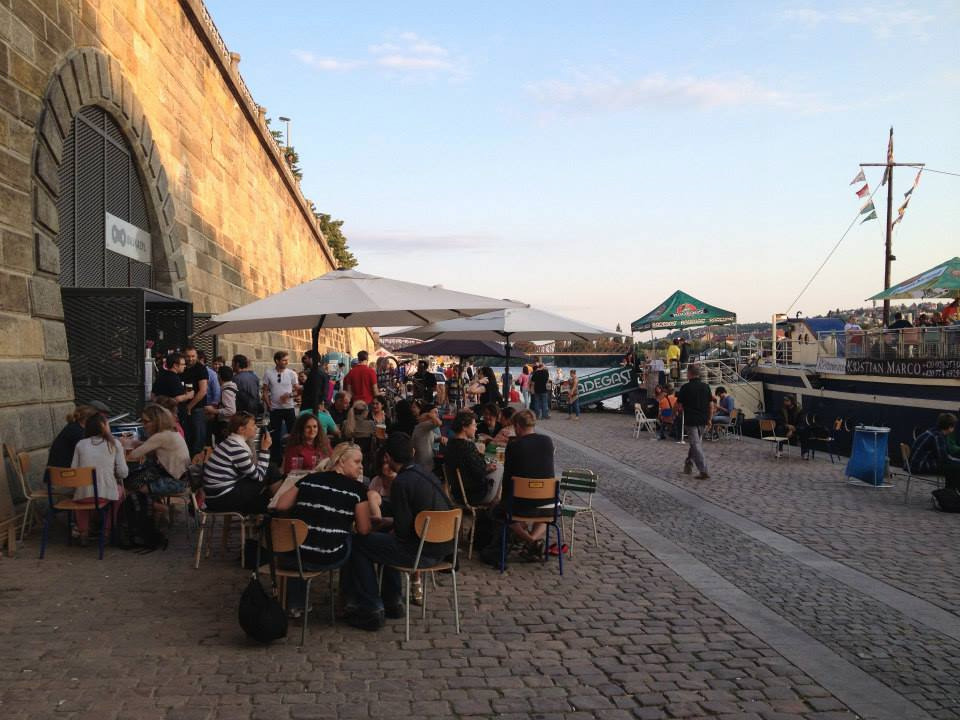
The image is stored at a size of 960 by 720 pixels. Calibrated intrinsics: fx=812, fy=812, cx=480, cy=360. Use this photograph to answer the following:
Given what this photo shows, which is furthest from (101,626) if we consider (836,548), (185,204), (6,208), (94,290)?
(185,204)

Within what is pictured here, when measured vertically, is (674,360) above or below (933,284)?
below

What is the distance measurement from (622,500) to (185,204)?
1071 cm

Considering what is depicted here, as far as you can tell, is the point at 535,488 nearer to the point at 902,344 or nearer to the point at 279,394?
the point at 279,394

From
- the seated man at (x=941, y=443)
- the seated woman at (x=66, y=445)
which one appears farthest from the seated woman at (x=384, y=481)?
the seated man at (x=941, y=443)

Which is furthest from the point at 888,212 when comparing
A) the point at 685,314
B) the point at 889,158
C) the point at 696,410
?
the point at 696,410

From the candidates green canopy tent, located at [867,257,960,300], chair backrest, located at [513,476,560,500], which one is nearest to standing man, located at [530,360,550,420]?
green canopy tent, located at [867,257,960,300]

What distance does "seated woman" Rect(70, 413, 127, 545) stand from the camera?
24.0ft

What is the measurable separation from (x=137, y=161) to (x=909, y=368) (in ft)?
52.5

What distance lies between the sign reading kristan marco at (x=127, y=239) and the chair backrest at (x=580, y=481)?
8554mm

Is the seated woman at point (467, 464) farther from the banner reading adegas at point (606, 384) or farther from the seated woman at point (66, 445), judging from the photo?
the banner reading adegas at point (606, 384)

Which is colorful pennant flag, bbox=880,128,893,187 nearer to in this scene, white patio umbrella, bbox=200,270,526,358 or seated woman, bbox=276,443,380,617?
white patio umbrella, bbox=200,270,526,358

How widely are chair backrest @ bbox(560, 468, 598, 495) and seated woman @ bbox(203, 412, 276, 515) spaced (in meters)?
2.96

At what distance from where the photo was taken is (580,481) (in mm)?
8148

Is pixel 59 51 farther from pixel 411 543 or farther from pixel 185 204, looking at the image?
pixel 411 543
